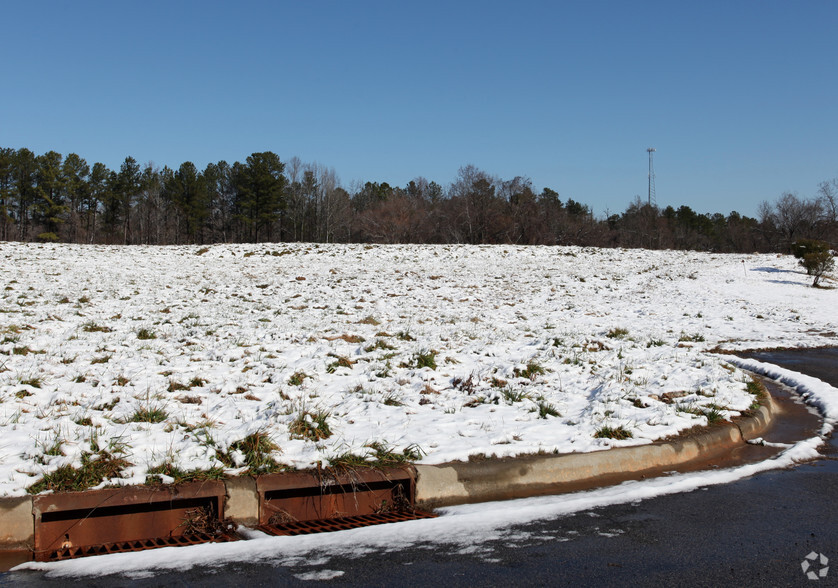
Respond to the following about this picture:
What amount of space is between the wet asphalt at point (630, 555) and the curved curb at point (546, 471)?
Answer: 0.69m

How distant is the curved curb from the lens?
15.0 feet

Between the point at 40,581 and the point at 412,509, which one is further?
the point at 412,509

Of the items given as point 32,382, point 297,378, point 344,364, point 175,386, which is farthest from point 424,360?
point 32,382

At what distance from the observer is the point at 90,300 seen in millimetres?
→ 13266

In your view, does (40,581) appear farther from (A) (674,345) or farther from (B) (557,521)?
(A) (674,345)

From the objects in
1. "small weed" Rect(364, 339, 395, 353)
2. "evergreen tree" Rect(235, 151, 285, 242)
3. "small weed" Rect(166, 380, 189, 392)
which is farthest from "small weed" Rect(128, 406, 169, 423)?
"evergreen tree" Rect(235, 151, 285, 242)

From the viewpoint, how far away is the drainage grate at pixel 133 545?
3578 mm

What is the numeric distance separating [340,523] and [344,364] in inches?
150

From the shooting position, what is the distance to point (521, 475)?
189 inches

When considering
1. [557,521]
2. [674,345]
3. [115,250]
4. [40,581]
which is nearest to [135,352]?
[40,581]

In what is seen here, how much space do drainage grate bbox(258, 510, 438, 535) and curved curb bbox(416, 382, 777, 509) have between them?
0.24m

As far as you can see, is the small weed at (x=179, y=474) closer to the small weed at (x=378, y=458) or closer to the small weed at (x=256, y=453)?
the small weed at (x=256, y=453)

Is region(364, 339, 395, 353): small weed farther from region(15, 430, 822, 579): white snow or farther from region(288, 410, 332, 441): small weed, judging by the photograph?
region(15, 430, 822, 579): white snow

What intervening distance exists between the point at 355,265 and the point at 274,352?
51.0 feet
